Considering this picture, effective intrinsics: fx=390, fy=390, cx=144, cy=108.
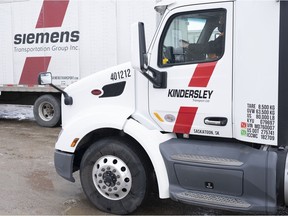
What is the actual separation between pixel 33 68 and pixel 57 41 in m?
1.08

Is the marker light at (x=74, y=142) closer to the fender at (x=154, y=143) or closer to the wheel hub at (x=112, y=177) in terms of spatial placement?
the wheel hub at (x=112, y=177)

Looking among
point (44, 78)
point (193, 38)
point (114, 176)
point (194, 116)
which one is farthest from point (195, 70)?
point (44, 78)

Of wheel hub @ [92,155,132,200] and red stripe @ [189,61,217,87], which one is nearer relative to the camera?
red stripe @ [189,61,217,87]

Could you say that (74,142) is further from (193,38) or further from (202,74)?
(193,38)

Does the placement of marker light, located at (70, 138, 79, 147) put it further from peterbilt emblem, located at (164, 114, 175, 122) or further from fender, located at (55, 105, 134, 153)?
peterbilt emblem, located at (164, 114, 175, 122)

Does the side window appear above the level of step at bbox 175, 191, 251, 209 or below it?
above

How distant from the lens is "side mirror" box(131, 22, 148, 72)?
12.6 feet

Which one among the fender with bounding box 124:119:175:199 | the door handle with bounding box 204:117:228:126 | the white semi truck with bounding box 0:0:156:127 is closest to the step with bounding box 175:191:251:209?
the fender with bounding box 124:119:175:199

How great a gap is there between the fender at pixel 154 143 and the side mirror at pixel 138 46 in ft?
2.27

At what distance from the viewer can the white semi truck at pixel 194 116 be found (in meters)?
3.66

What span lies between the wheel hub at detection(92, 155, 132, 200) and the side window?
1.20 m

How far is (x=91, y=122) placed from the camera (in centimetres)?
446

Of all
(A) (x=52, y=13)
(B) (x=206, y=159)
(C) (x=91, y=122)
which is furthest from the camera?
(A) (x=52, y=13)

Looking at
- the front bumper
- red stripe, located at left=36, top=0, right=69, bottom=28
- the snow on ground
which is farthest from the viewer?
the snow on ground
